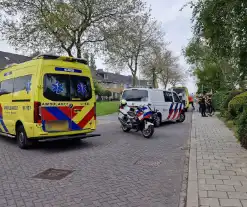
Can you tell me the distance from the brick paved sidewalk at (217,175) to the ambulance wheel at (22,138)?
4385 mm

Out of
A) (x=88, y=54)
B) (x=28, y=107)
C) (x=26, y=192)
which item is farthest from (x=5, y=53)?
(x=26, y=192)

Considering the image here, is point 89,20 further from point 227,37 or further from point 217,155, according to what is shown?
point 217,155

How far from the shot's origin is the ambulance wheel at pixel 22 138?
755 cm

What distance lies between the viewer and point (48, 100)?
7301mm

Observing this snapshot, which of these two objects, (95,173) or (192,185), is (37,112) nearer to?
→ (95,173)

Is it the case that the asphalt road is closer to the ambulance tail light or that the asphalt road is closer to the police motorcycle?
the ambulance tail light

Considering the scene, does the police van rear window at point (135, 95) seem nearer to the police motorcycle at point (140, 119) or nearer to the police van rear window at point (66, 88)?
the police motorcycle at point (140, 119)

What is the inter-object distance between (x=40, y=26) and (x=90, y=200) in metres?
17.7

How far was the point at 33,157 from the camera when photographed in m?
6.78

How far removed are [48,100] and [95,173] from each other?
2746 mm

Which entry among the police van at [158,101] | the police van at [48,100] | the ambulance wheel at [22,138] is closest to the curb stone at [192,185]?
the police van at [48,100]

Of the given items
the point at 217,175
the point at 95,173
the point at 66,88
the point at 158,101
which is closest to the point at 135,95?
the point at 158,101

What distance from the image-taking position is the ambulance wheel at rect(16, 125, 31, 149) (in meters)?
7.55

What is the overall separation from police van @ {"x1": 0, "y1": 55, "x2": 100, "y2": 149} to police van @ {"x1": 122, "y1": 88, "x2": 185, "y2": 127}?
454 centimetres
